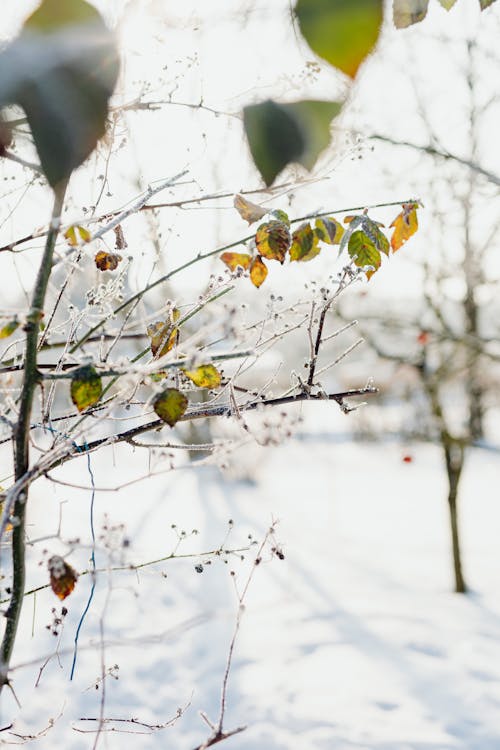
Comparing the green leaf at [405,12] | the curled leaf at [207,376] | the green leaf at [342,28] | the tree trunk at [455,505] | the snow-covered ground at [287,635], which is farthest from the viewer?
the tree trunk at [455,505]

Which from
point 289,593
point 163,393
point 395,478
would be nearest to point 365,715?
point 289,593

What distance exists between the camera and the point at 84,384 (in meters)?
0.90

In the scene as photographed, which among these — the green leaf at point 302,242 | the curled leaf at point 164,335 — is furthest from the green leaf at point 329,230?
the curled leaf at point 164,335

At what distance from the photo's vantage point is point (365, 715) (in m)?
3.88

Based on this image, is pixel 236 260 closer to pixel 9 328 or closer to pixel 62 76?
pixel 9 328

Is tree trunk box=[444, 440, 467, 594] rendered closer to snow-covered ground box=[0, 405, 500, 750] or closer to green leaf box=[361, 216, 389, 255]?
snow-covered ground box=[0, 405, 500, 750]

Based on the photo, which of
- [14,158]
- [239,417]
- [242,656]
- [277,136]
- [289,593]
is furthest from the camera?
[289,593]

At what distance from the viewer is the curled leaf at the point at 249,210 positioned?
119 centimetres

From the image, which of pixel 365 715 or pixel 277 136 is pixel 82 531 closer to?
pixel 365 715

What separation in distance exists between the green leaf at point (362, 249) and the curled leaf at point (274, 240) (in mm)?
129

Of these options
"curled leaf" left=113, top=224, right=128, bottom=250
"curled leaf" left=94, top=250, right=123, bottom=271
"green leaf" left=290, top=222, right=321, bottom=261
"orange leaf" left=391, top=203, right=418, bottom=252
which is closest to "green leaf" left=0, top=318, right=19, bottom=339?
"curled leaf" left=94, top=250, right=123, bottom=271

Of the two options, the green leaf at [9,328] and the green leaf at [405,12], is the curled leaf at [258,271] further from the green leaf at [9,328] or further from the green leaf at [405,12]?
the green leaf at [405,12]

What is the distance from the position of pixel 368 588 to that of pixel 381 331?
298cm

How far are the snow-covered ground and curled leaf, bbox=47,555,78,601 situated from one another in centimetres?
7
